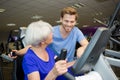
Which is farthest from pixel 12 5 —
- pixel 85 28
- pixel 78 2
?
pixel 85 28

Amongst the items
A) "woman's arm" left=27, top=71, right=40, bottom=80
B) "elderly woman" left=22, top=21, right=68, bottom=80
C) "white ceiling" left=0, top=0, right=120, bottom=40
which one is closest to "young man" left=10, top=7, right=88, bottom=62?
"elderly woman" left=22, top=21, right=68, bottom=80

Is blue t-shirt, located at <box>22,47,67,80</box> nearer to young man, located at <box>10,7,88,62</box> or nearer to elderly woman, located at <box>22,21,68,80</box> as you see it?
elderly woman, located at <box>22,21,68,80</box>

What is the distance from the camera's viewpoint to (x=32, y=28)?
1606 mm

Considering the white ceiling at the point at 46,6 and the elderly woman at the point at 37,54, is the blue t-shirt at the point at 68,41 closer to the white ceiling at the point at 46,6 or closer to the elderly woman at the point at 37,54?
the elderly woman at the point at 37,54

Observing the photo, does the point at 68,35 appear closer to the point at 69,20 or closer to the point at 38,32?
the point at 69,20

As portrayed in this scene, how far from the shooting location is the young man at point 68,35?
7.20 feet

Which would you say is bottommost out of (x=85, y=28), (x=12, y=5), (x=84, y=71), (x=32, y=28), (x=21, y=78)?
(x=85, y=28)

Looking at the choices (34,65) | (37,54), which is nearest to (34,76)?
(34,65)

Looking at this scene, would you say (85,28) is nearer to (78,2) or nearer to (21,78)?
(78,2)

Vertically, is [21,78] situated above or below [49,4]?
above

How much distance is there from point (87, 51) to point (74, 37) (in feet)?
3.52

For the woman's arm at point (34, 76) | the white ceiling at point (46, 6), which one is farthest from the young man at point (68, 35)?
the white ceiling at point (46, 6)

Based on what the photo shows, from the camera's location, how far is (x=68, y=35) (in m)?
2.34

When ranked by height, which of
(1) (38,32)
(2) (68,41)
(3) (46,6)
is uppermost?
(1) (38,32)
